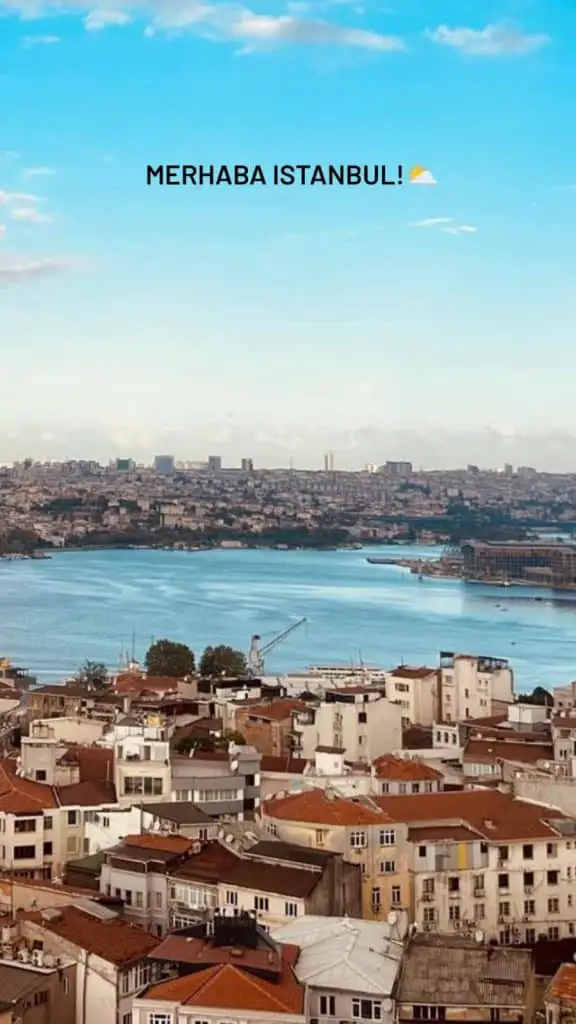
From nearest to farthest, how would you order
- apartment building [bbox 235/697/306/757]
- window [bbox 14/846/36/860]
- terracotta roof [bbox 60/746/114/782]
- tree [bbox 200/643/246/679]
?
window [bbox 14/846/36/860], terracotta roof [bbox 60/746/114/782], apartment building [bbox 235/697/306/757], tree [bbox 200/643/246/679]

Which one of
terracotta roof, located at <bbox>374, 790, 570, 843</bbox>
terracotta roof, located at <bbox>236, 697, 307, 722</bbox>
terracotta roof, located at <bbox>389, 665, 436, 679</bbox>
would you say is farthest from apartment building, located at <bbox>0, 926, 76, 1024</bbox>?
terracotta roof, located at <bbox>389, 665, 436, 679</bbox>

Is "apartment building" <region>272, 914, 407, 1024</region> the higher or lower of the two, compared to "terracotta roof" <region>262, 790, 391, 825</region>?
lower

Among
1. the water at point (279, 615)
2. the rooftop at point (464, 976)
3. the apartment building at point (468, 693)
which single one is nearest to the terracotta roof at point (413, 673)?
the apartment building at point (468, 693)

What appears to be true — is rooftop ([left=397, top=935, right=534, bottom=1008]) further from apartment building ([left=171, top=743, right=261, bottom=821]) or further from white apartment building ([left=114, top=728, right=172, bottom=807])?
white apartment building ([left=114, top=728, right=172, bottom=807])

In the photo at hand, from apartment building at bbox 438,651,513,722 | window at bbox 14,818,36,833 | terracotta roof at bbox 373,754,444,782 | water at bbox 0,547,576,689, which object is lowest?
water at bbox 0,547,576,689

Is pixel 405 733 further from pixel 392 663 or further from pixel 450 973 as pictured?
pixel 392 663

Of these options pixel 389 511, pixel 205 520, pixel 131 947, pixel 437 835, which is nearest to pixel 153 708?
pixel 437 835
